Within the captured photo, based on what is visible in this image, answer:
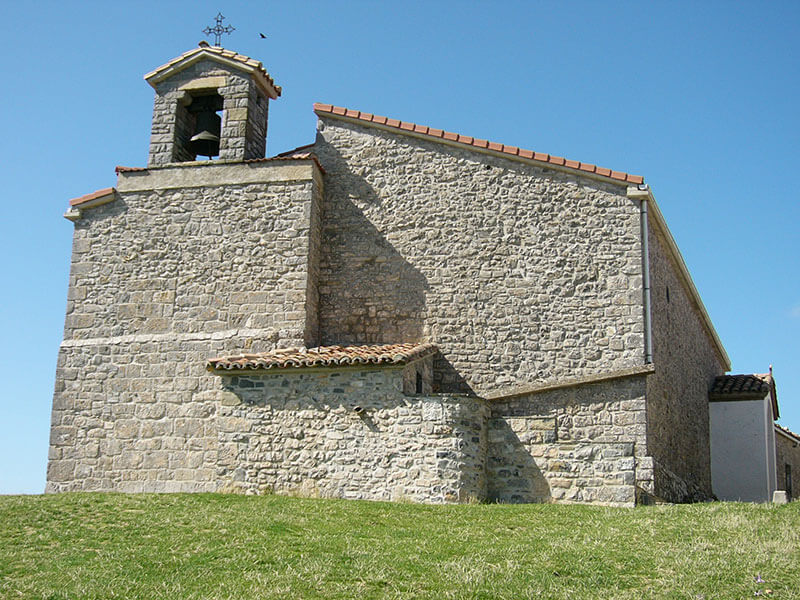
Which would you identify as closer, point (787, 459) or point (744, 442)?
point (744, 442)

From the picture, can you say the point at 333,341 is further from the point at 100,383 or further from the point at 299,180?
the point at 100,383

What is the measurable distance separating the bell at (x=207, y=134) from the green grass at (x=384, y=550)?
777 centimetres

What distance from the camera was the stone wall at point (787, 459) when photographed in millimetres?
22656

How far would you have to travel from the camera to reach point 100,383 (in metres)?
17.2

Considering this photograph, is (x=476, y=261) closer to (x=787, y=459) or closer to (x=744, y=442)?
(x=744, y=442)

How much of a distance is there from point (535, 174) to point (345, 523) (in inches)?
312

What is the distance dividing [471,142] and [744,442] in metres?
9.83

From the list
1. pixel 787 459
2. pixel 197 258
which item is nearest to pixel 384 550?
pixel 197 258

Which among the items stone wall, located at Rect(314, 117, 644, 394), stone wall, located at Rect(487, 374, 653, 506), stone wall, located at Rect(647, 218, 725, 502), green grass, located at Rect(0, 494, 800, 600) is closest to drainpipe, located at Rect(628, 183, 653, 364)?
stone wall, located at Rect(314, 117, 644, 394)

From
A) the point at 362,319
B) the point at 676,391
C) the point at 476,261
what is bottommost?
the point at 676,391

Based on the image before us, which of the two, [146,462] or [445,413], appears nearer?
[445,413]

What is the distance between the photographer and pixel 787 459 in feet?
78.8

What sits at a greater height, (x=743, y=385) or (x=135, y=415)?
(x=743, y=385)

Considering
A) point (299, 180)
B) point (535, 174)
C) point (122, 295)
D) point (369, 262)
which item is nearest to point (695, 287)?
point (535, 174)
